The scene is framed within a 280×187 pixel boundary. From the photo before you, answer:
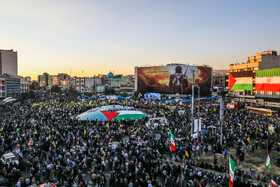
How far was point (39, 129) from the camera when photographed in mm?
21109

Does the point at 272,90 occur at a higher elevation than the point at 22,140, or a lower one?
higher

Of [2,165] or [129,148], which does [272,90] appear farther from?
[2,165]

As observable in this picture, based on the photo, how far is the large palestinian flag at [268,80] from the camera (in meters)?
37.8

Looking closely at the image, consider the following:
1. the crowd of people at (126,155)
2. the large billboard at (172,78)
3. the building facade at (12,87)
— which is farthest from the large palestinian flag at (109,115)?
the large billboard at (172,78)

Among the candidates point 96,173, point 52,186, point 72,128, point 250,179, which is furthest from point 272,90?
point 52,186

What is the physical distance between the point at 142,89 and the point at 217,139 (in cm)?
6617

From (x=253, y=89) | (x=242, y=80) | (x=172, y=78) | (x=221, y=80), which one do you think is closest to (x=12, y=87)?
(x=172, y=78)

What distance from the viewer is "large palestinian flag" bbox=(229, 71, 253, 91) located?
43.4 meters

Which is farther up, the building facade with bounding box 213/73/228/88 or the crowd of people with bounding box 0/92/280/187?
the building facade with bounding box 213/73/228/88

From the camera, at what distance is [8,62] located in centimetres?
10581

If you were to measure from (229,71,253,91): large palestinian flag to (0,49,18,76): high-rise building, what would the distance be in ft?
320

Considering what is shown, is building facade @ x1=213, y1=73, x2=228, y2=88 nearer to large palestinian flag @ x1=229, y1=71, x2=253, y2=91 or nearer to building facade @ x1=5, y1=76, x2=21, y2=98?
large palestinian flag @ x1=229, y1=71, x2=253, y2=91

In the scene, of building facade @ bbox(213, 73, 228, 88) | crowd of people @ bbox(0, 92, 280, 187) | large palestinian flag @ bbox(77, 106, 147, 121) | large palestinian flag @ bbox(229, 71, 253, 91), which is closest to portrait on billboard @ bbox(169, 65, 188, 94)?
large palestinian flag @ bbox(229, 71, 253, 91)

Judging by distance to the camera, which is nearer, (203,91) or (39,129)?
(39,129)
